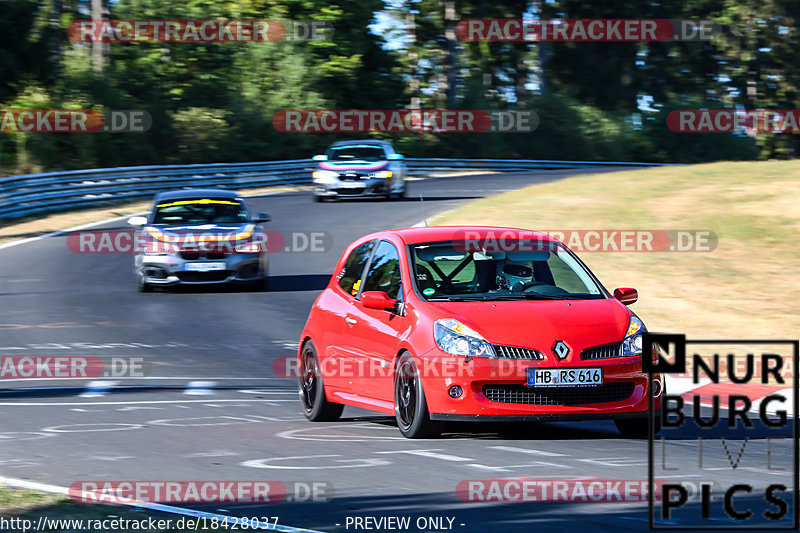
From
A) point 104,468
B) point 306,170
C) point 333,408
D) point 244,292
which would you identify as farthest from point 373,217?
point 104,468

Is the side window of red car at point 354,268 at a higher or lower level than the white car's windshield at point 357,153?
higher

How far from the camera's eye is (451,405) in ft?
31.8

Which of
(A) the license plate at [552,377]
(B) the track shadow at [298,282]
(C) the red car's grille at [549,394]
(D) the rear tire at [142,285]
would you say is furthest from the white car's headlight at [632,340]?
(D) the rear tire at [142,285]

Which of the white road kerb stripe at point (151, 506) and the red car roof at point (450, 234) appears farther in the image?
the red car roof at point (450, 234)

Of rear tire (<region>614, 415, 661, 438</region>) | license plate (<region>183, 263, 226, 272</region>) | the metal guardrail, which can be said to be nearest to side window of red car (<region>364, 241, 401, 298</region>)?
rear tire (<region>614, 415, 661, 438</region>)

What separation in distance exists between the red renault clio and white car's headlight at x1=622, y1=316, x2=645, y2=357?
0.4 inches

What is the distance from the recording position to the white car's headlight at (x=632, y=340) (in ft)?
32.4

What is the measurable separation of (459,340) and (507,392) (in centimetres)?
50

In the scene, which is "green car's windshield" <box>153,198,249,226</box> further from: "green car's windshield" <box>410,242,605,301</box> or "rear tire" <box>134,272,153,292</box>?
"green car's windshield" <box>410,242,605,301</box>

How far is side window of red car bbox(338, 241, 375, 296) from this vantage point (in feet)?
37.8

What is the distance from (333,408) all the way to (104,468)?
312 centimetres

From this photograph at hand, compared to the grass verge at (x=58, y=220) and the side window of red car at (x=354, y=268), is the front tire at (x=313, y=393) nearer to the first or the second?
the side window of red car at (x=354, y=268)

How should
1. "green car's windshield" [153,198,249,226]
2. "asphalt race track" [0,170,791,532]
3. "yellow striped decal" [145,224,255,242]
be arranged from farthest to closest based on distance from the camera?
1. "green car's windshield" [153,198,249,226]
2. "yellow striped decal" [145,224,255,242]
3. "asphalt race track" [0,170,791,532]

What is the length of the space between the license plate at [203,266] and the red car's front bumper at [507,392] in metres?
12.3
